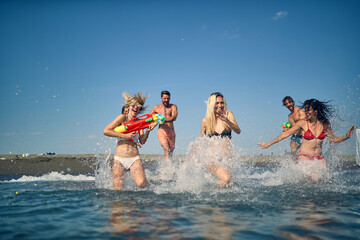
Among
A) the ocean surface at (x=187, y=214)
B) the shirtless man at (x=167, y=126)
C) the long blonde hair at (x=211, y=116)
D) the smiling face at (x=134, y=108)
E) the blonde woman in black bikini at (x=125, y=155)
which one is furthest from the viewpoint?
the shirtless man at (x=167, y=126)

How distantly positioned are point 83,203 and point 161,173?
5131 mm

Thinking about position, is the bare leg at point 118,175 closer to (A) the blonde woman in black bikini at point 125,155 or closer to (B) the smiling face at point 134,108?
(A) the blonde woman in black bikini at point 125,155

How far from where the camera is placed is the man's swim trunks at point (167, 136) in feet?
30.8

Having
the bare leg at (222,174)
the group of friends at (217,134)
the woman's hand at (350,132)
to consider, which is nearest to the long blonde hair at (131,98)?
the group of friends at (217,134)

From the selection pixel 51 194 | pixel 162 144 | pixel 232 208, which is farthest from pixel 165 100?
pixel 232 208

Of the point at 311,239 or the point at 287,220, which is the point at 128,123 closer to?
the point at 287,220

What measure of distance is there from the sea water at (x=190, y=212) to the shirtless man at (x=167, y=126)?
306cm

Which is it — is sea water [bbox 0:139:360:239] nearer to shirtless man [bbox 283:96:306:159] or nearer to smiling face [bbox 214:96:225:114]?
smiling face [bbox 214:96:225:114]

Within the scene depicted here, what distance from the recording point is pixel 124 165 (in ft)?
18.4

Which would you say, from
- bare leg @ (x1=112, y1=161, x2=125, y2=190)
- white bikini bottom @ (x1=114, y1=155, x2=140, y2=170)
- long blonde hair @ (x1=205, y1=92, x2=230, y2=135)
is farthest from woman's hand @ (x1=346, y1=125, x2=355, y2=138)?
bare leg @ (x1=112, y1=161, x2=125, y2=190)

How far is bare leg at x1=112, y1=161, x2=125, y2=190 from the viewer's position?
18.4 feet

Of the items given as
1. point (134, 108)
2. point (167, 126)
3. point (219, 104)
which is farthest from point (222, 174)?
point (167, 126)

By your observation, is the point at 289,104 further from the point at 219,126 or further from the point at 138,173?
the point at 138,173

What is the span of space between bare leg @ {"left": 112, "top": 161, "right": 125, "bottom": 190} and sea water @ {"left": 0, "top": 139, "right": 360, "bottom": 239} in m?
0.16
